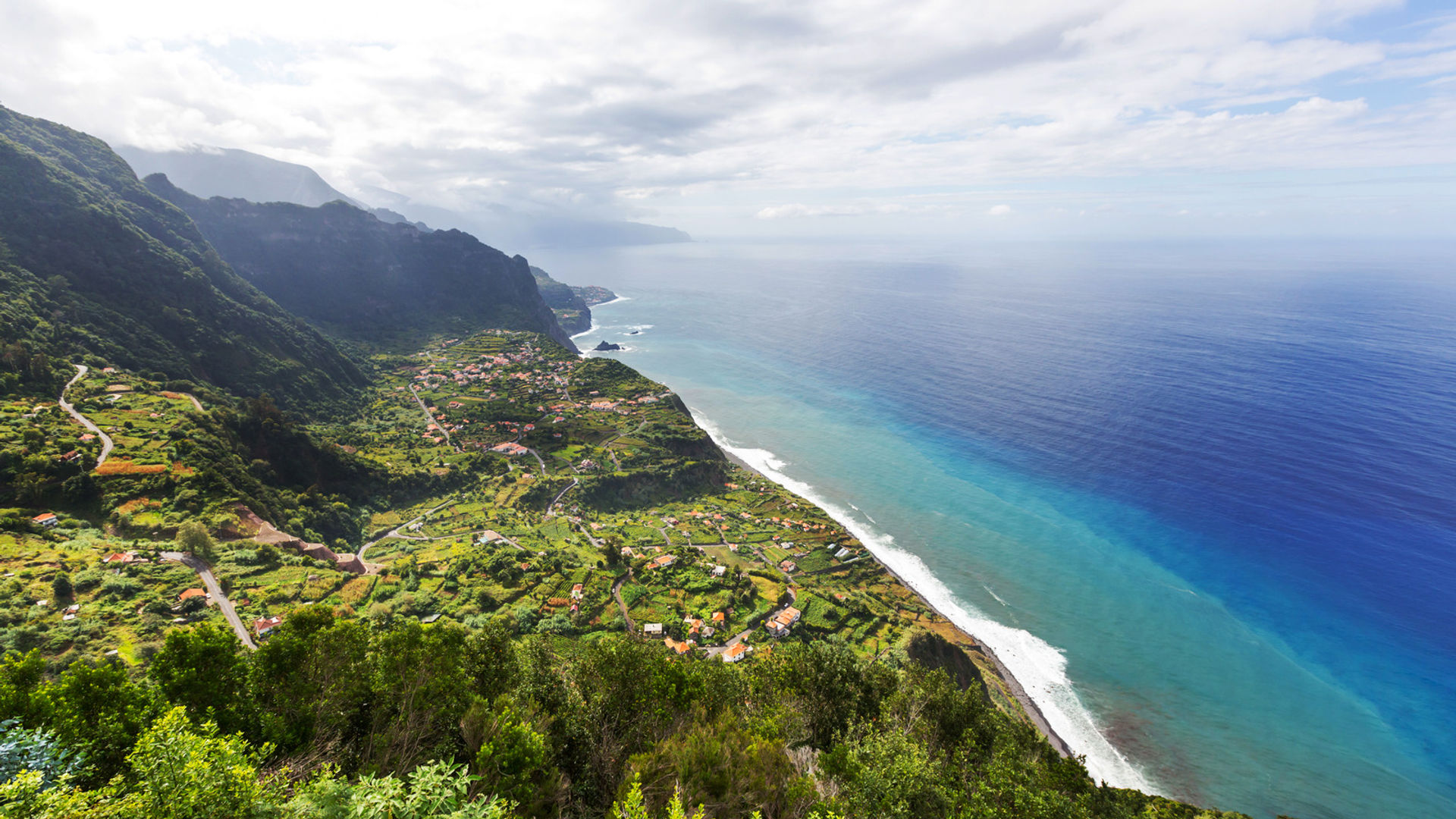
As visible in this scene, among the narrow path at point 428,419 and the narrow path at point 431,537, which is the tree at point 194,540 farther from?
the narrow path at point 428,419

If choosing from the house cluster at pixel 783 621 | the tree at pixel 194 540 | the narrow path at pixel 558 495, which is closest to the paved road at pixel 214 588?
the tree at pixel 194 540

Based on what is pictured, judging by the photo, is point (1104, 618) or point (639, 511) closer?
point (1104, 618)

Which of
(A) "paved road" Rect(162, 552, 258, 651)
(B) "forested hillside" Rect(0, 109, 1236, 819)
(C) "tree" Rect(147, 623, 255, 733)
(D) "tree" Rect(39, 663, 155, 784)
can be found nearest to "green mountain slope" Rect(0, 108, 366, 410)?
(B) "forested hillside" Rect(0, 109, 1236, 819)

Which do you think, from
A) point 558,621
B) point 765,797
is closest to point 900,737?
point 765,797

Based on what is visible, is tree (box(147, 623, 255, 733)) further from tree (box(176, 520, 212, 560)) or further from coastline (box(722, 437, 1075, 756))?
coastline (box(722, 437, 1075, 756))

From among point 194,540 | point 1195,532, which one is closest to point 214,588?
point 194,540

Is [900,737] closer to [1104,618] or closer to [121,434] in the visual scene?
[1104,618]

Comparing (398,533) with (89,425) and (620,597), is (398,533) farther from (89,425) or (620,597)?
(620,597)
